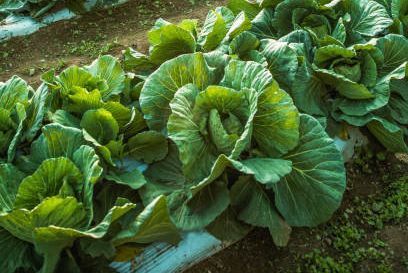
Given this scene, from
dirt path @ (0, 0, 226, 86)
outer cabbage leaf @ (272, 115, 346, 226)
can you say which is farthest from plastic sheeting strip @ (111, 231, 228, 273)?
dirt path @ (0, 0, 226, 86)

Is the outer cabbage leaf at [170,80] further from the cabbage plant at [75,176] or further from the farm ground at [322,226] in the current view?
the farm ground at [322,226]

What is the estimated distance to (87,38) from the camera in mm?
5020

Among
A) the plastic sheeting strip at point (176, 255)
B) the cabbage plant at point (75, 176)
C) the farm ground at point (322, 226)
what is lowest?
the farm ground at point (322, 226)

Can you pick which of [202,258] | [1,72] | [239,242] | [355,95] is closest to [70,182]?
[202,258]

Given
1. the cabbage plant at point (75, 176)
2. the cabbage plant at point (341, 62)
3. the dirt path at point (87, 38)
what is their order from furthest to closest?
the dirt path at point (87, 38) → the cabbage plant at point (341, 62) → the cabbage plant at point (75, 176)

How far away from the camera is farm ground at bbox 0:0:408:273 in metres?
3.08

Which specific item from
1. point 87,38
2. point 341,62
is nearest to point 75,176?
point 341,62

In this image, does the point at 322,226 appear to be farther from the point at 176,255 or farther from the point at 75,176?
the point at 75,176

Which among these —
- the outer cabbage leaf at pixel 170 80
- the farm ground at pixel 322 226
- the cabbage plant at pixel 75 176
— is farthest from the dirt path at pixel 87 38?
the outer cabbage leaf at pixel 170 80

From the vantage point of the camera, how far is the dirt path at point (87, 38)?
15.2 feet

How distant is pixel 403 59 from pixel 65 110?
2433mm

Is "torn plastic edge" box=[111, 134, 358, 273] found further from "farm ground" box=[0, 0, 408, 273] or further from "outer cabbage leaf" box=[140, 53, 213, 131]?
"outer cabbage leaf" box=[140, 53, 213, 131]

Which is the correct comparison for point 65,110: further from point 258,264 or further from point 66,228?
point 258,264

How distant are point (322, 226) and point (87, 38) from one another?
9.85 ft
